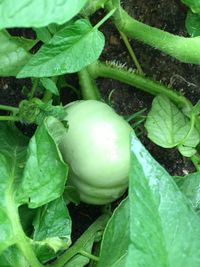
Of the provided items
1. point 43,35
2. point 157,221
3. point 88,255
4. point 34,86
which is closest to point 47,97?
point 34,86

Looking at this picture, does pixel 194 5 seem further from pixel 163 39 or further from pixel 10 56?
pixel 10 56

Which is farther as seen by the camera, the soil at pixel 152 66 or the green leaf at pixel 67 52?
the soil at pixel 152 66

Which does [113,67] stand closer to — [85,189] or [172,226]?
[85,189]

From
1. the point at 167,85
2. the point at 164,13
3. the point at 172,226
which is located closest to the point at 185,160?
the point at 167,85

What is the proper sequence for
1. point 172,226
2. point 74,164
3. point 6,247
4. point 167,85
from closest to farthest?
point 172,226 < point 6,247 < point 74,164 < point 167,85

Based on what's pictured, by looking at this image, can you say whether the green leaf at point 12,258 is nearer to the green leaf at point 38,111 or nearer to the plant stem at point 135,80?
the green leaf at point 38,111

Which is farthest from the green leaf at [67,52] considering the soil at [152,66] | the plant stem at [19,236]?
the soil at [152,66]
